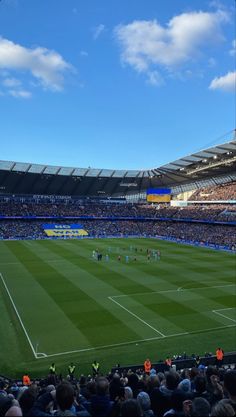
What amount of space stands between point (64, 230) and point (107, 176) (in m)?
23.1

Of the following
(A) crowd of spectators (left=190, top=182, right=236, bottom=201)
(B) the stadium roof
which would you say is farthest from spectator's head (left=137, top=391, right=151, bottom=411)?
(A) crowd of spectators (left=190, top=182, right=236, bottom=201)

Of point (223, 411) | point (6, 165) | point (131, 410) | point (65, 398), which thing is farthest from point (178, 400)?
point (6, 165)

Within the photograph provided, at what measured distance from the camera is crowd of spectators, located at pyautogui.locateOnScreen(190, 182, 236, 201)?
277 feet

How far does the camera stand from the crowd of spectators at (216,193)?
84.3 metres

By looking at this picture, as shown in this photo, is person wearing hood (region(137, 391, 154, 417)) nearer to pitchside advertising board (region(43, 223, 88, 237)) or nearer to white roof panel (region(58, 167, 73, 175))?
pitchside advertising board (region(43, 223, 88, 237))

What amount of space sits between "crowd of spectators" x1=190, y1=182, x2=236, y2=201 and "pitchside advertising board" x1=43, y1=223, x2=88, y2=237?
33.9 metres

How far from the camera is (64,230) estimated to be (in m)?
82.8

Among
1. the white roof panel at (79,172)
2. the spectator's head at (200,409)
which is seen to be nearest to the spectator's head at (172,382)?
the spectator's head at (200,409)

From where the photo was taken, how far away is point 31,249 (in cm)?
5744

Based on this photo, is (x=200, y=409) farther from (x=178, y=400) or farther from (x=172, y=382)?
(x=172, y=382)

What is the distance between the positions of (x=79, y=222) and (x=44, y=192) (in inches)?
597

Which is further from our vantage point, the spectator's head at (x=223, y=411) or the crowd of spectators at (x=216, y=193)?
the crowd of spectators at (x=216, y=193)

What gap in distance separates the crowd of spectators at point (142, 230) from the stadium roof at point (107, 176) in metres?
11.6

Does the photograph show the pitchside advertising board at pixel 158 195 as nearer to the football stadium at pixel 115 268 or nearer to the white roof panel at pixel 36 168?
the football stadium at pixel 115 268
